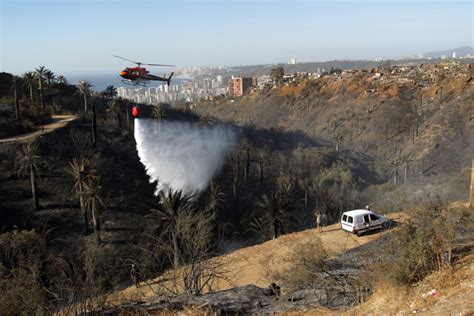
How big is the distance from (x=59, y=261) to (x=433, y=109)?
89909 millimetres

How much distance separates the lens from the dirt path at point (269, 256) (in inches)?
928

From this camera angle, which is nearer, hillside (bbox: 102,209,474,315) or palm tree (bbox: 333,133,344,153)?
hillside (bbox: 102,209,474,315)

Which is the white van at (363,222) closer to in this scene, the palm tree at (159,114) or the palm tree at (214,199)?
the palm tree at (214,199)

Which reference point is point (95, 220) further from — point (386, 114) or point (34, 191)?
point (386, 114)

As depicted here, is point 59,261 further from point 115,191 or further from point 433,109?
point 433,109

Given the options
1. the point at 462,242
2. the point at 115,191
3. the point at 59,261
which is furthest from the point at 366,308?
the point at 115,191

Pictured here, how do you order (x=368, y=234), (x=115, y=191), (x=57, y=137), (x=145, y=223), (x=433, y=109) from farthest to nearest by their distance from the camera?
(x=433, y=109) → (x=57, y=137) → (x=115, y=191) → (x=145, y=223) → (x=368, y=234)

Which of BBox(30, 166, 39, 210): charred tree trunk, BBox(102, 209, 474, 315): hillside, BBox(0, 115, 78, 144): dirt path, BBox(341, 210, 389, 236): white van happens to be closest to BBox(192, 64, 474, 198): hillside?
BBox(341, 210, 389, 236): white van

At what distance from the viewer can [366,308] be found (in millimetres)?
11609

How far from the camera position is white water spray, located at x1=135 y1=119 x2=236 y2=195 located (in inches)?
2783

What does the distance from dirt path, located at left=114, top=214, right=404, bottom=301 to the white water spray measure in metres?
34.2

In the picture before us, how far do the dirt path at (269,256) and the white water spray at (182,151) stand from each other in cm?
3421

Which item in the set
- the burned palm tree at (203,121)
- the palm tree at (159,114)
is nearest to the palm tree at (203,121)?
the burned palm tree at (203,121)

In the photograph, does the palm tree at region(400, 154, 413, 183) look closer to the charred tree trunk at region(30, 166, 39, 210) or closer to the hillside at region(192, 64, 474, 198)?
the hillside at region(192, 64, 474, 198)
